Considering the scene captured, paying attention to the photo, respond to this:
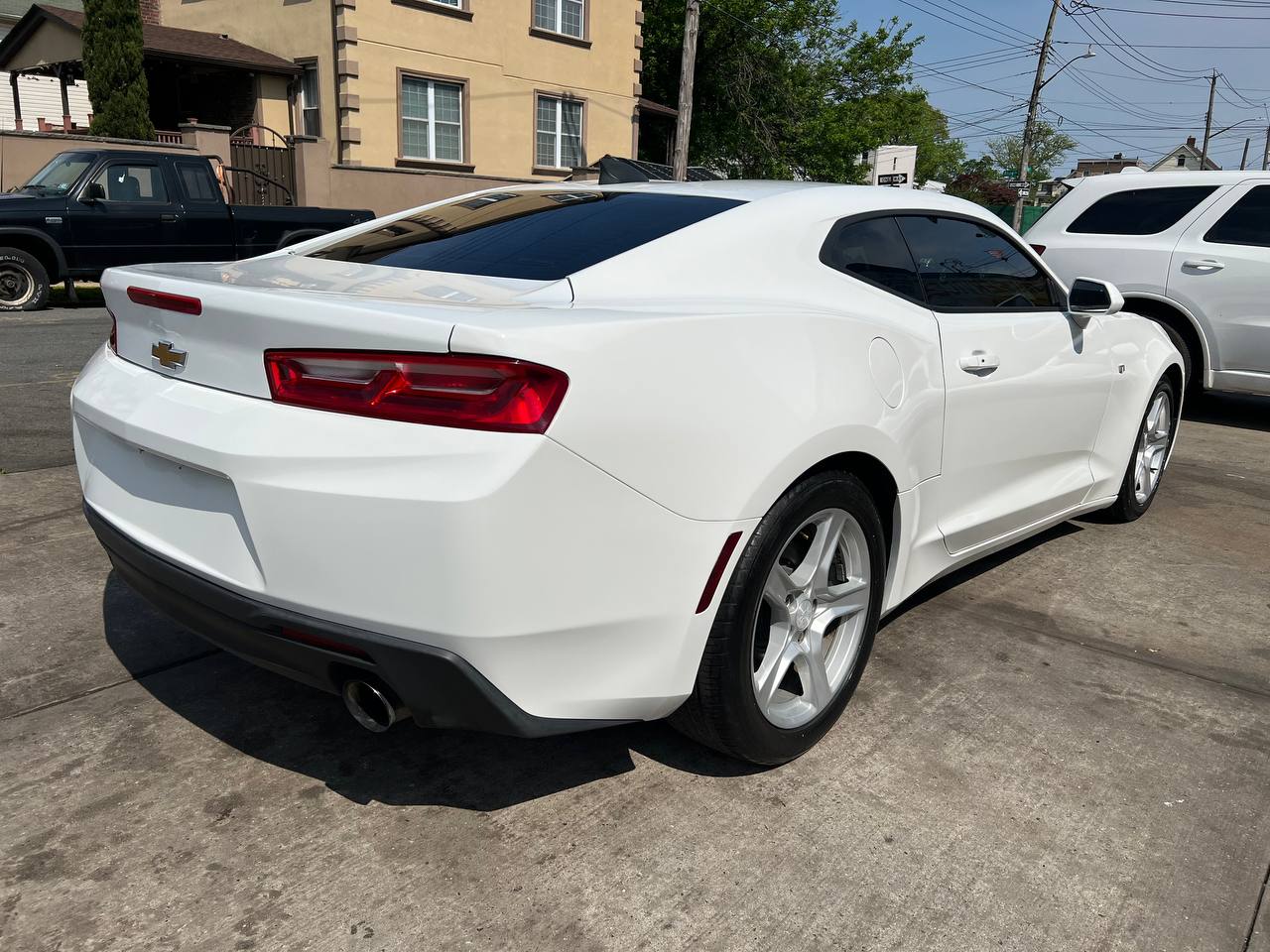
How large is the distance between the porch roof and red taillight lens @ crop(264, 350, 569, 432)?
20449mm

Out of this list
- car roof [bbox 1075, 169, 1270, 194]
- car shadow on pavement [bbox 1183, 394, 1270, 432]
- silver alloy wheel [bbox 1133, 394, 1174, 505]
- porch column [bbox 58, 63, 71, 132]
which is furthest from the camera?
porch column [bbox 58, 63, 71, 132]

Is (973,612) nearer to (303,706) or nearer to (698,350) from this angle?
(698,350)

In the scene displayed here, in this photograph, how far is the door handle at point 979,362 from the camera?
10.5 ft

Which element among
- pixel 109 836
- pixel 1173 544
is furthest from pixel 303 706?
pixel 1173 544

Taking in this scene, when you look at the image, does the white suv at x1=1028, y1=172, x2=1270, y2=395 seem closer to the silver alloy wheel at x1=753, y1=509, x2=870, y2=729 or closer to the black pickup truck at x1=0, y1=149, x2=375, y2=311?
the silver alloy wheel at x1=753, y1=509, x2=870, y2=729

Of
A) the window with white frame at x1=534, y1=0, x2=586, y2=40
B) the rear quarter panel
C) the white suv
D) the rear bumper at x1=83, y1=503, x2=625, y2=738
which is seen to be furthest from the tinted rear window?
the window with white frame at x1=534, y1=0, x2=586, y2=40

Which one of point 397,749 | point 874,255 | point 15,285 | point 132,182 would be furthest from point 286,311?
point 132,182

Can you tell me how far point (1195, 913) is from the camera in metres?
2.25

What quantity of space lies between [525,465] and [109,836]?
1.35 metres

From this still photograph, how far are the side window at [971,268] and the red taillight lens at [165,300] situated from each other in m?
2.08

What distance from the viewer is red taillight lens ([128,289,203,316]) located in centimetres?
235

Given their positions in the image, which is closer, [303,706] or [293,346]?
[293,346]

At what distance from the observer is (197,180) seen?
42.1 ft

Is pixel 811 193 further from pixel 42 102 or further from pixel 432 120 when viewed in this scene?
pixel 42 102
